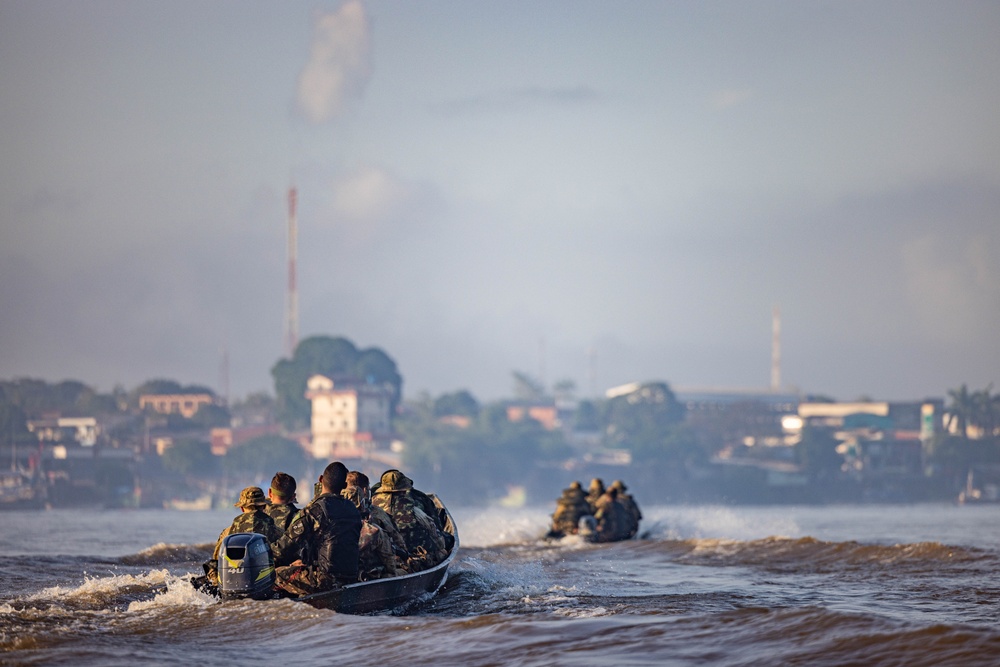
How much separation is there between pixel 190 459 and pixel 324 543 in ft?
444

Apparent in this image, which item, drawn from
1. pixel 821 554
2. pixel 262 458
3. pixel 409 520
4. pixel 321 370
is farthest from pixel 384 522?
pixel 321 370

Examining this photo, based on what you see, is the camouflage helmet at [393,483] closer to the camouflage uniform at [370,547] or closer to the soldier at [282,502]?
the camouflage uniform at [370,547]

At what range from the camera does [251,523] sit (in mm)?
17062

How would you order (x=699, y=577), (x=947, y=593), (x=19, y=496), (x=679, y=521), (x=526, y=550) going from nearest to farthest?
1. (x=947, y=593)
2. (x=699, y=577)
3. (x=526, y=550)
4. (x=679, y=521)
5. (x=19, y=496)

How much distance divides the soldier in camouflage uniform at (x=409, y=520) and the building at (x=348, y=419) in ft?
443

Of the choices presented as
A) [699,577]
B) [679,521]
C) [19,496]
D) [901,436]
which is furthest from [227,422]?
[699,577]

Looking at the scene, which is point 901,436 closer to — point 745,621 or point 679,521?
point 679,521

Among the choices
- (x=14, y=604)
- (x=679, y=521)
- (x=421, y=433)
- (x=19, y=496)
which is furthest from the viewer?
(x=421, y=433)

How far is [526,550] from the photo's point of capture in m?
32.7

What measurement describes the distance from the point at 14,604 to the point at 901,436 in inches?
6381

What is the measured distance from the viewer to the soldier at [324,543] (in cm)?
1697

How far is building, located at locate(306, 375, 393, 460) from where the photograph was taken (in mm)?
156000

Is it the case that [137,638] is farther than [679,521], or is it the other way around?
[679,521]

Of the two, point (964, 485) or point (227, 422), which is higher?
point (227, 422)
